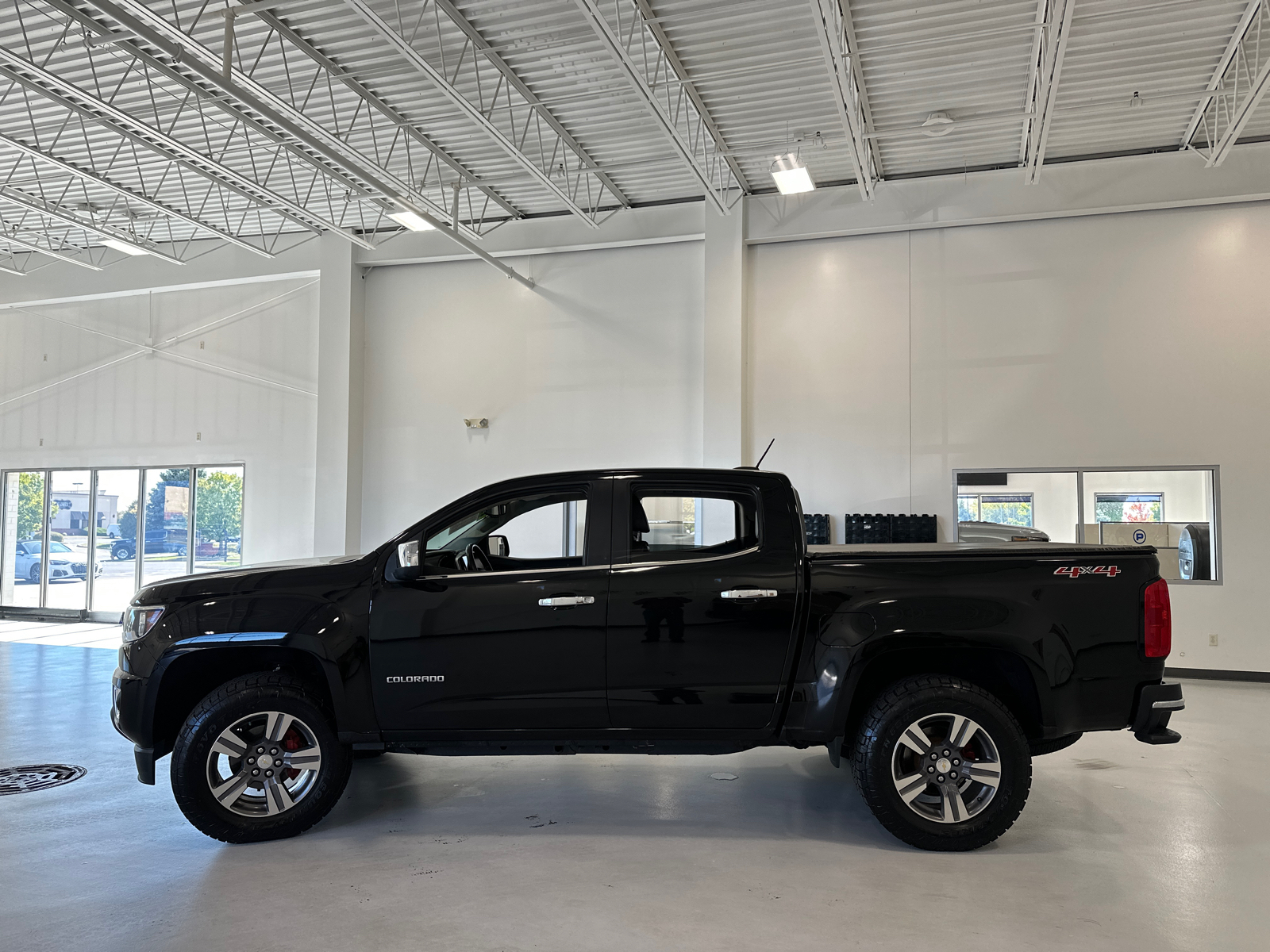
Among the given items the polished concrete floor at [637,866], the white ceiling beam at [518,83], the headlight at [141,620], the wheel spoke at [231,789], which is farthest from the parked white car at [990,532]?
the headlight at [141,620]

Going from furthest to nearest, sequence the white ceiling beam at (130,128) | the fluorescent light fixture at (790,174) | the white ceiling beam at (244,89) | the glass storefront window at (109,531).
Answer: the glass storefront window at (109,531), the fluorescent light fixture at (790,174), the white ceiling beam at (130,128), the white ceiling beam at (244,89)

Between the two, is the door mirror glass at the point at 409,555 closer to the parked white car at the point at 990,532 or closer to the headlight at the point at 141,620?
the headlight at the point at 141,620

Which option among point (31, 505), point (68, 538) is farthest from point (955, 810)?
point (31, 505)

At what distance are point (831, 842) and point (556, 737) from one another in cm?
133

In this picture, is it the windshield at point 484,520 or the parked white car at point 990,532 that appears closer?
the windshield at point 484,520

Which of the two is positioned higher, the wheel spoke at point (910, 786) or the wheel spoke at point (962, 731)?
the wheel spoke at point (962, 731)

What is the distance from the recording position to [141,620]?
4.10 m

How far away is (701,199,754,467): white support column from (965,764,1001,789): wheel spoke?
22.6ft

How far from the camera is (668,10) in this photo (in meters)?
7.34

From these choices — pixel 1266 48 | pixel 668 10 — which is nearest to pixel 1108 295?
pixel 1266 48

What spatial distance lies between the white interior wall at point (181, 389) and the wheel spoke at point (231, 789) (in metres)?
9.28

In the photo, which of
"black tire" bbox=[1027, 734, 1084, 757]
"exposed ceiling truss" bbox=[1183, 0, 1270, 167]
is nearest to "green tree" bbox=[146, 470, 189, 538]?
"black tire" bbox=[1027, 734, 1084, 757]

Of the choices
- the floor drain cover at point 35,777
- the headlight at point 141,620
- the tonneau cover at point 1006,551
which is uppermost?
the tonneau cover at point 1006,551

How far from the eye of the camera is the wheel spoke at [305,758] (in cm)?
406
